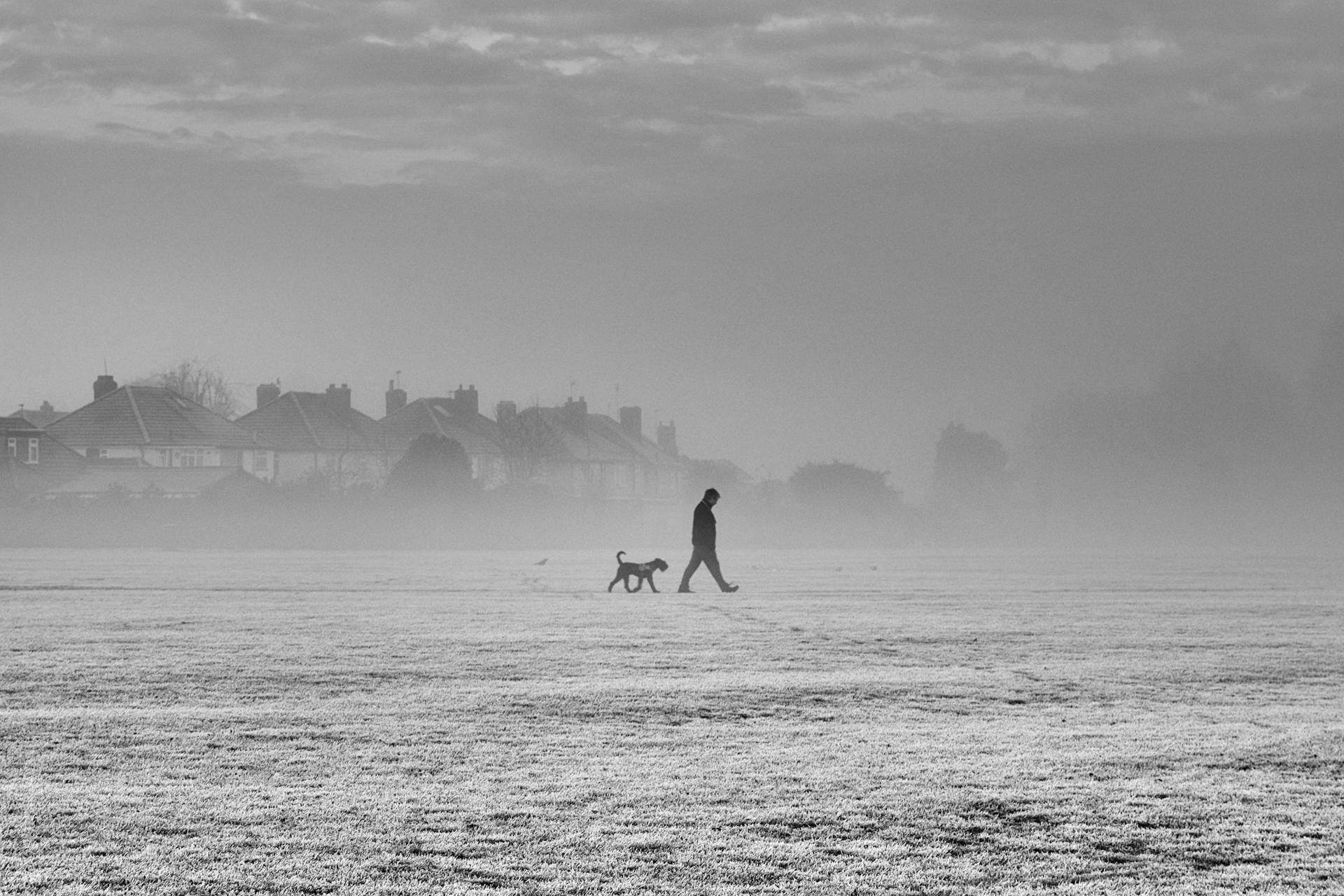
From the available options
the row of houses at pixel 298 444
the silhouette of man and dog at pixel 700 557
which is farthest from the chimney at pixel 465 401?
the silhouette of man and dog at pixel 700 557

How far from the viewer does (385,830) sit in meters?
9.01

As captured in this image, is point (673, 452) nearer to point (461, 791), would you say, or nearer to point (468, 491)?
point (468, 491)

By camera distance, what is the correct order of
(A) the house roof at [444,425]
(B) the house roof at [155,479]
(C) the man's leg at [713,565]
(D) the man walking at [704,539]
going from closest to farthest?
(D) the man walking at [704,539], (C) the man's leg at [713,565], (B) the house roof at [155,479], (A) the house roof at [444,425]

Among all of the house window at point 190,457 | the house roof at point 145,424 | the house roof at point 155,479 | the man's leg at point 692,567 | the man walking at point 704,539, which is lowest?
the man's leg at point 692,567

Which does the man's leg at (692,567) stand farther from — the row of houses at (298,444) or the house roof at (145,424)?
the house roof at (145,424)

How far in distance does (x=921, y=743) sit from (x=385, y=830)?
4.86 m


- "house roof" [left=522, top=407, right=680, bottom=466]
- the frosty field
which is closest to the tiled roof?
"house roof" [left=522, top=407, right=680, bottom=466]

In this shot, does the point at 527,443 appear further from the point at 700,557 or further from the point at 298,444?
the point at 700,557

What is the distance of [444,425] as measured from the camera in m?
122

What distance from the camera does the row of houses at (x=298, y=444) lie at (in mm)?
98188

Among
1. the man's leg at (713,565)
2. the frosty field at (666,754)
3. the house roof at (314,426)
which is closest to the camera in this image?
the frosty field at (666,754)

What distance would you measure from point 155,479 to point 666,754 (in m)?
88.1

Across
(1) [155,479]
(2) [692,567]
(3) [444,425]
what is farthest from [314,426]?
(2) [692,567]

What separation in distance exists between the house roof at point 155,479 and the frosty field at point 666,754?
62211 mm
